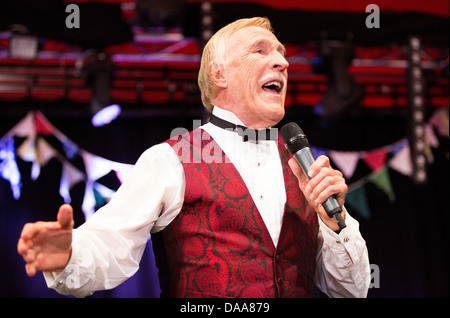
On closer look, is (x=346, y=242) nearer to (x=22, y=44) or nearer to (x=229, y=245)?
(x=229, y=245)

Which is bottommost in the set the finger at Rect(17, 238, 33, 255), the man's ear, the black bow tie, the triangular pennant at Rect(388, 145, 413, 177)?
the triangular pennant at Rect(388, 145, 413, 177)

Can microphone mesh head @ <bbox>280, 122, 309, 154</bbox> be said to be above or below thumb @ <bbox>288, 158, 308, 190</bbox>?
above

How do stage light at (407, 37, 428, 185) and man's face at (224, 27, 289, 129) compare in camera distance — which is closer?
man's face at (224, 27, 289, 129)

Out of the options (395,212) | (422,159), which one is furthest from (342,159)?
(422,159)

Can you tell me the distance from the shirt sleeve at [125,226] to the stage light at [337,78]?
2247mm

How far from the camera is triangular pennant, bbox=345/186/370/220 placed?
4.52 m

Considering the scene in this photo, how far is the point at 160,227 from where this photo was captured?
1.34 metres

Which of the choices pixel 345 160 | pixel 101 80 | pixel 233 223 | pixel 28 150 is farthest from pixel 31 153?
pixel 233 223

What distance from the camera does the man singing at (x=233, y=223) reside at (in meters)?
1.21

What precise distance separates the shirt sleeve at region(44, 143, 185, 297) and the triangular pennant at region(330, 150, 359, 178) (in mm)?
3262

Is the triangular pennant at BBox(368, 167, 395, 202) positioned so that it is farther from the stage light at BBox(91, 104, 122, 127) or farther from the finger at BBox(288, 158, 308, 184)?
the finger at BBox(288, 158, 308, 184)

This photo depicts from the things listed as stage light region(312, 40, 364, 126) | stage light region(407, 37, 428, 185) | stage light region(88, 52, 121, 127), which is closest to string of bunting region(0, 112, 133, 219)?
stage light region(88, 52, 121, 127)

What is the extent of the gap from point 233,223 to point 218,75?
49cm

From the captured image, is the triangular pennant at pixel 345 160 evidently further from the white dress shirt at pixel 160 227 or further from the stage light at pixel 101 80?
the white dress shirt at pixel 160 227
